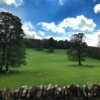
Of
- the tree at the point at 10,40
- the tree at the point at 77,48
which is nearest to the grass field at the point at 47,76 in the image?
the tree at the point at 10,40

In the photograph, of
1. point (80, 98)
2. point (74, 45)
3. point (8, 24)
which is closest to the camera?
point (80, 98)

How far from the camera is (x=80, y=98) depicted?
16094mm

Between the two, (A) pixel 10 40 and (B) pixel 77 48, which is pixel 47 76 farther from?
(B) pixel 77 48

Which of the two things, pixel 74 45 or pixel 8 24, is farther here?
pixel 74 45

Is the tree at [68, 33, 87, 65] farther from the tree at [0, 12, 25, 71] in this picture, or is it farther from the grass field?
the tree at [0, 12, 25, 71]

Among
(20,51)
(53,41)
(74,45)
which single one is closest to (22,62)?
(20,51)

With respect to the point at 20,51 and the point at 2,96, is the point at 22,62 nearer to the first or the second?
the point at 20,51

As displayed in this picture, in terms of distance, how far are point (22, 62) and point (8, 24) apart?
817 centimetres

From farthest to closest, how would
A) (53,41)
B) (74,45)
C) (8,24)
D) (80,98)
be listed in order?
(53,41) → (74,45) → (8,24) → (80,98)

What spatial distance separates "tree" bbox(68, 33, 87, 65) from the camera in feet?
304

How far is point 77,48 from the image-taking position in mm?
93500

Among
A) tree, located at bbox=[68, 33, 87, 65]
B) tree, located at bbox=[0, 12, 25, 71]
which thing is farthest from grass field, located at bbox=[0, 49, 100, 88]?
tree, located at bbox=[68, 33, 87, 65]

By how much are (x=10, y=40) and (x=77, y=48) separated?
133ft

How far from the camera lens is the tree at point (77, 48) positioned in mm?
92688
